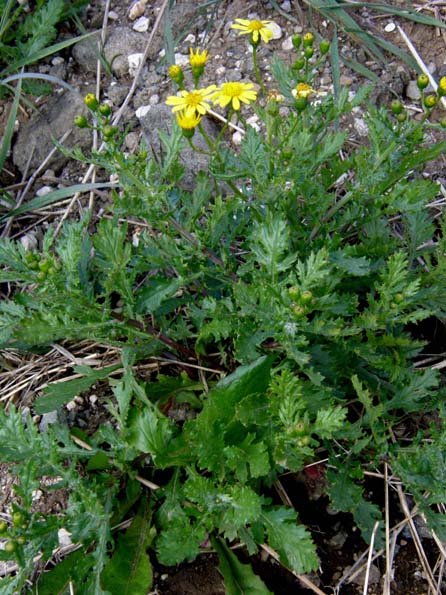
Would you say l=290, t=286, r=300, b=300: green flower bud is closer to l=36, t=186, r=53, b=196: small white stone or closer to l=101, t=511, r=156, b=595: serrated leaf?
l=101, t=511, r=156, b=595: serrated leaf

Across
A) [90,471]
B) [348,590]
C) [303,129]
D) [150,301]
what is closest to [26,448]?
[90,471]

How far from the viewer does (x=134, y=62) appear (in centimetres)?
340

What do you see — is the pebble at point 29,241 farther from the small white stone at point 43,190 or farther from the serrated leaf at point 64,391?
the serrated leaf at point 64,391

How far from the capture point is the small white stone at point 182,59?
10.9 ft

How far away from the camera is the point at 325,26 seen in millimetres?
3367

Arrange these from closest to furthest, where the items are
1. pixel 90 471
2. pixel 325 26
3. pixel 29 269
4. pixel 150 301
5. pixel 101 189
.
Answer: pixel 29 269 < pixel 150 301 < pixel 90 471 < pixel 101 189 < pixel 325 26

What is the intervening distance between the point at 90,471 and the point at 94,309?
735mm

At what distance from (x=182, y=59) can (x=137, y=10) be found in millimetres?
464

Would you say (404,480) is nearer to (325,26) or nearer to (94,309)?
(94,309)

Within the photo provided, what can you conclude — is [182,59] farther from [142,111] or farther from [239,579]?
[239,579]

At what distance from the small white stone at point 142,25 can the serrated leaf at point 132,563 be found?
2546 millimetres

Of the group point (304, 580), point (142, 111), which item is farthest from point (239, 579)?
point (142, 111)

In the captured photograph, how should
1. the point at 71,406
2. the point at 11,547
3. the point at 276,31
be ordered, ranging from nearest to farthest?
Answer: the point at 11,547
the point at 71,406
the point at 276,31

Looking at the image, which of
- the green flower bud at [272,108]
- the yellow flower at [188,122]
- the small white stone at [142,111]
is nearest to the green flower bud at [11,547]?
the yellow flower at [188,122]
